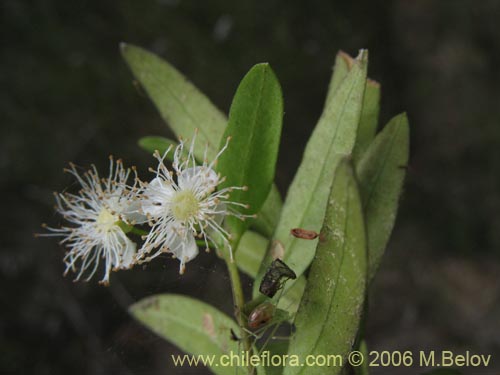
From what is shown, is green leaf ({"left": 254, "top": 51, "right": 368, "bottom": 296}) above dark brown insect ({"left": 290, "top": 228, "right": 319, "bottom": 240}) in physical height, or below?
above

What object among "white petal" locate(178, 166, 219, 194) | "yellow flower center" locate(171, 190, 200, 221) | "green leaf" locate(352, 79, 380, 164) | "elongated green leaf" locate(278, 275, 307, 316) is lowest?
"elongated green leaf" locate(278, 275, 307, 316)

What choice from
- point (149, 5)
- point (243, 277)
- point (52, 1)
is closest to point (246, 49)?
point (149, 5)

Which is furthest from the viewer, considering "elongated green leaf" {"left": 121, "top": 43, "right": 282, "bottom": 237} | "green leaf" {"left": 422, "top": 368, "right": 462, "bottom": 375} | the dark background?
the dark background

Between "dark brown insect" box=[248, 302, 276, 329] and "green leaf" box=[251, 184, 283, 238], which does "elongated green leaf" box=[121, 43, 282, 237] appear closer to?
"green leaf" box=[251, 184, 283, 238]

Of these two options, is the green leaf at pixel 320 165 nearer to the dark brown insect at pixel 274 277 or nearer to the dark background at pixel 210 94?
the dark brown insect at pixel 274 277

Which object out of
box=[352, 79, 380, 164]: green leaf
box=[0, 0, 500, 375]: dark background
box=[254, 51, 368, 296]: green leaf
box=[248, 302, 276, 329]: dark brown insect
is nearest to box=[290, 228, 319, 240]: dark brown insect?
box=[254, 51, 368, 296]: green leaf

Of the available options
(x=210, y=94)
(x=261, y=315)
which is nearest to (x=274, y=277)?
(x=261, y=315)
